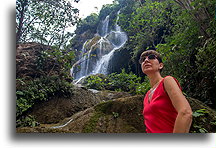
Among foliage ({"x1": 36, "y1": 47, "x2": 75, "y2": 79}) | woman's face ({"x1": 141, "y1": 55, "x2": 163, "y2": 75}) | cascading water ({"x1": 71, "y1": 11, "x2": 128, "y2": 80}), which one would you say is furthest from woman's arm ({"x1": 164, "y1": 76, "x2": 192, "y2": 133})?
foliage ({"x1": 36, "y1": 47, "x2": 75, "y2": 79})

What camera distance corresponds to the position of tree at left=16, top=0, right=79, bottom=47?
78.0 inches

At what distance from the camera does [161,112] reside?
96 cm

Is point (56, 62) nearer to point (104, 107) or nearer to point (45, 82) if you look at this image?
point (45, 82)

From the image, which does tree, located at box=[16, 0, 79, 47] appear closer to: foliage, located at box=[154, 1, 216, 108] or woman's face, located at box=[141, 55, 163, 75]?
foliage, located at box=[154, 1, 216, 108]

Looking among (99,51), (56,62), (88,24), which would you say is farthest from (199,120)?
(56,62)

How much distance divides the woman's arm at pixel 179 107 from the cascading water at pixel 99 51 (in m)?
1.30

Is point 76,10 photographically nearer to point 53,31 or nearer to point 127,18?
point 53,31

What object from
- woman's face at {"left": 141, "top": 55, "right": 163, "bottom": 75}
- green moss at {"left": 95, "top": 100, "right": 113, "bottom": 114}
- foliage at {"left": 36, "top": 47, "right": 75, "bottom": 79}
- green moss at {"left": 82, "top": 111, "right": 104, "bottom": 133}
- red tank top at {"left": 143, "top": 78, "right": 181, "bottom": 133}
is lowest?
green moss at {"left": 82, "top": 111, "right": 104, "bottom": 133}

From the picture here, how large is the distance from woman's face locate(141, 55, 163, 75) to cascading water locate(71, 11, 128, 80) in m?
0.99

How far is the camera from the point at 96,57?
2.56 meters

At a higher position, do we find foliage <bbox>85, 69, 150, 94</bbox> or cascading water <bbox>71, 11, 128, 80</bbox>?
cascading water <bbox>71, 11, 128, 80</bbox>

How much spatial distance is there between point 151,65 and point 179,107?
0.40m
